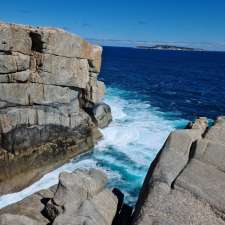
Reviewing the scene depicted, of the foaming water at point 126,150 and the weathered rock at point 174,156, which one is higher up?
the weathered rock at point 174,156

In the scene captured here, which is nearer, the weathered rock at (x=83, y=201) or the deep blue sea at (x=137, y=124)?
the weathered rock at (x=83, y=201)

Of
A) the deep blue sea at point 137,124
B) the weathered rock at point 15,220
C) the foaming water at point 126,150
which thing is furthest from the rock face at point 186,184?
the foaming water at point 126,150

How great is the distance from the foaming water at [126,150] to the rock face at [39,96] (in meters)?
1.30

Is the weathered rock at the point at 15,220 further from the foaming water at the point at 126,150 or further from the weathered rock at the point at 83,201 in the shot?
the foaming water at the point at 126,150

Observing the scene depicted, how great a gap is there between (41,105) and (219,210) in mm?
18622

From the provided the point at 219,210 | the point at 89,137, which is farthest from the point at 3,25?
the point at 219,210

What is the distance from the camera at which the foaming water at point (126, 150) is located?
2211 centimetres

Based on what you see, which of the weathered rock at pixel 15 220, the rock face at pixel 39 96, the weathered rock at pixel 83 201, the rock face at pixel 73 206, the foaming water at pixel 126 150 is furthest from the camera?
the rock face at pixel 39 96

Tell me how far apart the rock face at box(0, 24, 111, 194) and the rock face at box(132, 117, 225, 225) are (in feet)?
46.4

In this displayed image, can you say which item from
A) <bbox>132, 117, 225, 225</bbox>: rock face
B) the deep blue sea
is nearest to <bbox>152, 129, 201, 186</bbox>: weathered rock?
<bbox>132, 117, 225, 225</bbox>: rock face

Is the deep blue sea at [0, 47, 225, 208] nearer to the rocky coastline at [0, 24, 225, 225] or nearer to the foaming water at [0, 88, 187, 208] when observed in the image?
the foaming water at [0, 88, 187, 208]

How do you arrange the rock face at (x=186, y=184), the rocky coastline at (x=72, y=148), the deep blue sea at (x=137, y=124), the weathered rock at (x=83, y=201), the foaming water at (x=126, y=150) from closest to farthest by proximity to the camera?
the rock face at (x=186, y=184), the rocky coastline at (x=72, y=148), the weathered rock at (x=83, y=201), the foaming water at (x=126, y=150), the deep blue sea at (x=137, y=124)

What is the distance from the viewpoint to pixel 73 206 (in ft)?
33.8

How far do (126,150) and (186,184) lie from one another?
61.8ft
